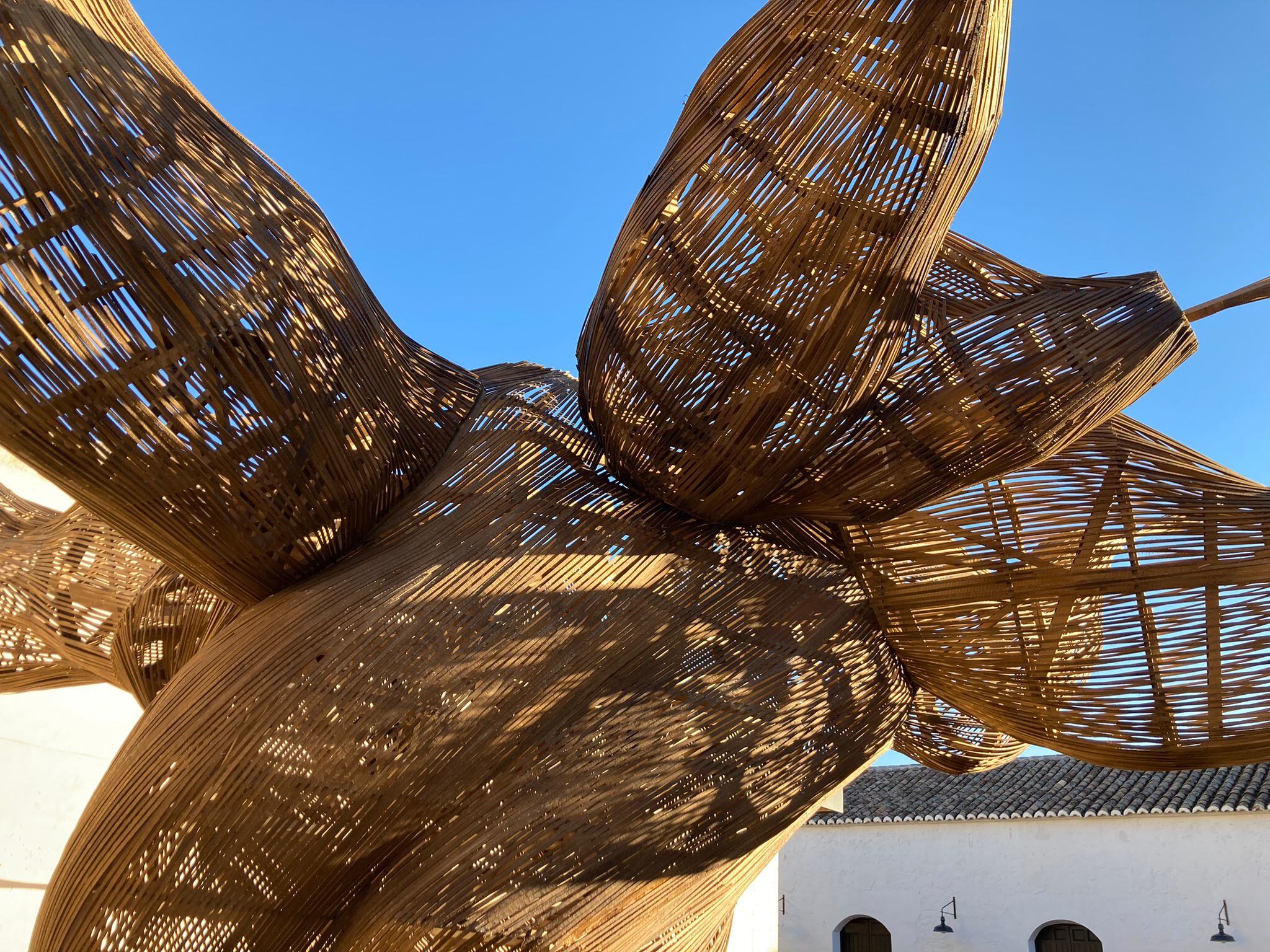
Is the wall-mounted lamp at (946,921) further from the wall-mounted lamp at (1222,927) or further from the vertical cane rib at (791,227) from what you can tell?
the vertical cane rib at (791,227)

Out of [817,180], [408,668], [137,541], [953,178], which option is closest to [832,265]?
[817,180]

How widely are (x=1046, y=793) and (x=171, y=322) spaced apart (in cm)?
1557

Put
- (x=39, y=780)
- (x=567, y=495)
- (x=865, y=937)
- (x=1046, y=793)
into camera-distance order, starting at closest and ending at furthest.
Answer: (x=567, y=495) → (x=39, y=780) → (x=1046, y=793) → (x=865, y=937)

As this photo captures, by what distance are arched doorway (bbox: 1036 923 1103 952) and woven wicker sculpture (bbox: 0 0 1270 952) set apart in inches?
541

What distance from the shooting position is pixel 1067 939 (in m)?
14.1

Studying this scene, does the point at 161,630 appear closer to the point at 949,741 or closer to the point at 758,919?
the point at 949,741

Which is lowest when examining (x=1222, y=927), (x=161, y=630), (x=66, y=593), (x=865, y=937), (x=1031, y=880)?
(x=865, y=937)

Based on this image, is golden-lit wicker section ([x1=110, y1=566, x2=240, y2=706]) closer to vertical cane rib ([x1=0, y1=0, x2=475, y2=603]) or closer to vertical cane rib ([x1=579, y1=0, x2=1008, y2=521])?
vertical cane rib ([x1=0, y1=0, x2=475, y2=603])

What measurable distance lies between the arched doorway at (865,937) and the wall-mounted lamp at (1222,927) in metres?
4.52

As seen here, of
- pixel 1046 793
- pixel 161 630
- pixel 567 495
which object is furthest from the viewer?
pixel 1046 793

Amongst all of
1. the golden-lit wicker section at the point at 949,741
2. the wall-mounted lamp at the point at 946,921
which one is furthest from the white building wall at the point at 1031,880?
the golden-lit wicker section at the point at 949,741

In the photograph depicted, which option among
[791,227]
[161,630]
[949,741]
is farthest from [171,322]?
[949,741]

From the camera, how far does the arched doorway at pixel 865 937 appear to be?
618 inches

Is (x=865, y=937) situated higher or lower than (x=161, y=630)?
lower
